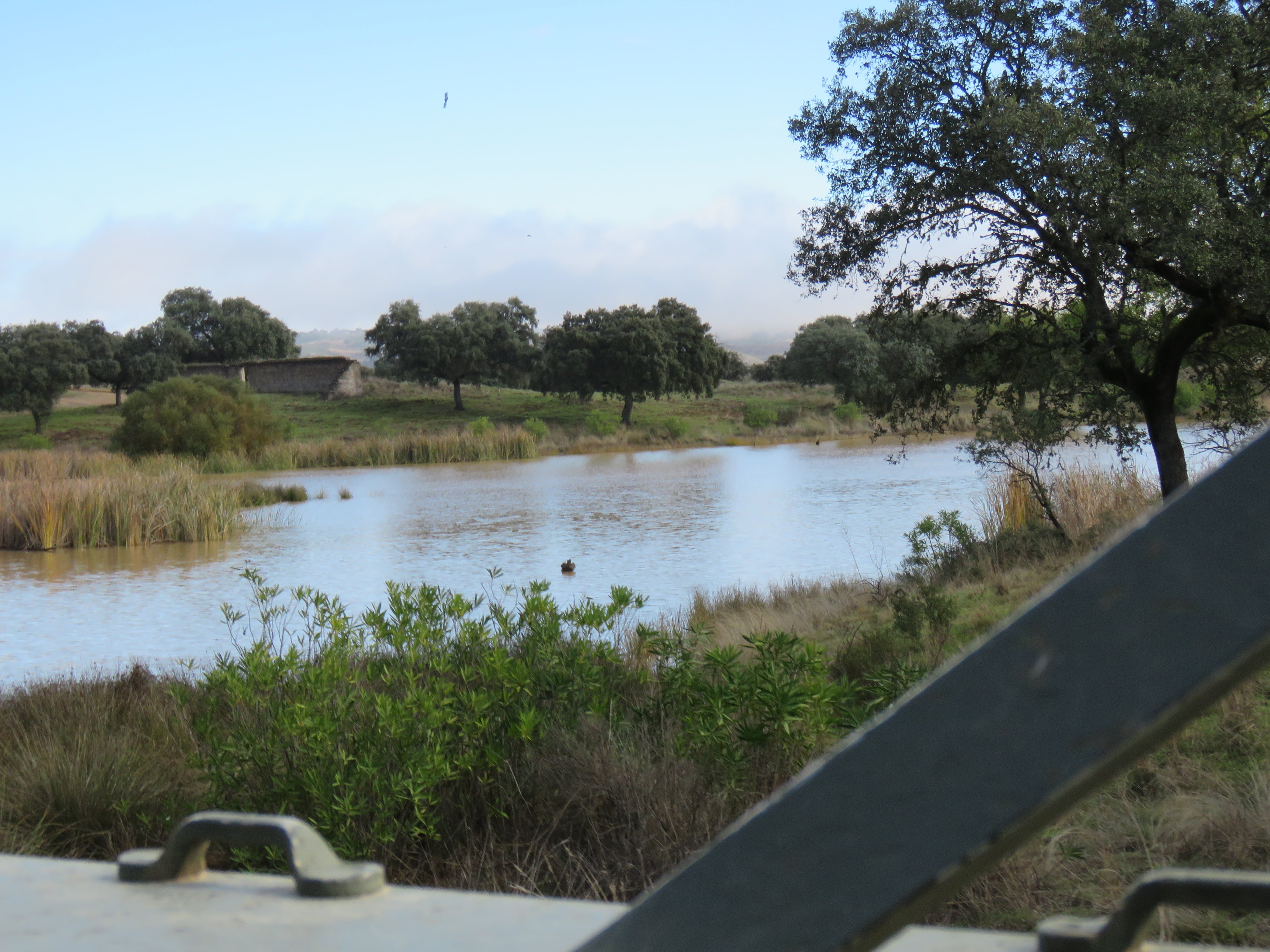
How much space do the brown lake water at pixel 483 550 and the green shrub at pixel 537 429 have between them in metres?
16.6

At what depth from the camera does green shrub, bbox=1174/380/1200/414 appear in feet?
57.0

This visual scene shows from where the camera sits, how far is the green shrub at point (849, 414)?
49344 mm

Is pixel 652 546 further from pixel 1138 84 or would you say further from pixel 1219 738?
pixel 1219 738

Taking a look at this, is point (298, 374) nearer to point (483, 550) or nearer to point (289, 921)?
point (483, 550)

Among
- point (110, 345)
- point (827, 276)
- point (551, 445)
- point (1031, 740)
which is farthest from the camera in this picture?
point (110, 345)

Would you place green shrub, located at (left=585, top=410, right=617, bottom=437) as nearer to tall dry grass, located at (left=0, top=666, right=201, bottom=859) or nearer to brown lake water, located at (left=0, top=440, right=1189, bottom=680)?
brown lake water, located at (left=0, top=440, right=1189, bottom=680)

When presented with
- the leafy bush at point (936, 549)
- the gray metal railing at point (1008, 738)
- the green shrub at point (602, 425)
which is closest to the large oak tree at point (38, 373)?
the green shrub at point (602, 425)

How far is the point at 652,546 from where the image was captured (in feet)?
49.4

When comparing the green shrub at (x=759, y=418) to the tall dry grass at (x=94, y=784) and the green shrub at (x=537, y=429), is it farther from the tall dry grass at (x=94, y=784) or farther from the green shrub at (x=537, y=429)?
the tall dry grass at (x=94, y=784)

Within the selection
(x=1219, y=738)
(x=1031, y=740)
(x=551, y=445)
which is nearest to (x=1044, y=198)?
(x=1219, y=738)

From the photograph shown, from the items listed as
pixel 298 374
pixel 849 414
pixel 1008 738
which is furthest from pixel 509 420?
pixel 1008 738

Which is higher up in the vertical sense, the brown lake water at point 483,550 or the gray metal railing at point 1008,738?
the gray metal railing at point 1008,738

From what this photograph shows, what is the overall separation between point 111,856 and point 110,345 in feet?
219

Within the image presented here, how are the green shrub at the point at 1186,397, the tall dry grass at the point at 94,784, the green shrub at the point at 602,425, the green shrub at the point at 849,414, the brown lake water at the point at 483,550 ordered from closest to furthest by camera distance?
1. the tall dry grass at the point at 94,784
2. the brown lake water at the point at 483,550
3. the green shrub at the point at 1186,397
4. the green shrub at the point at 602,425
5. the green shrub at the point at 849,414
